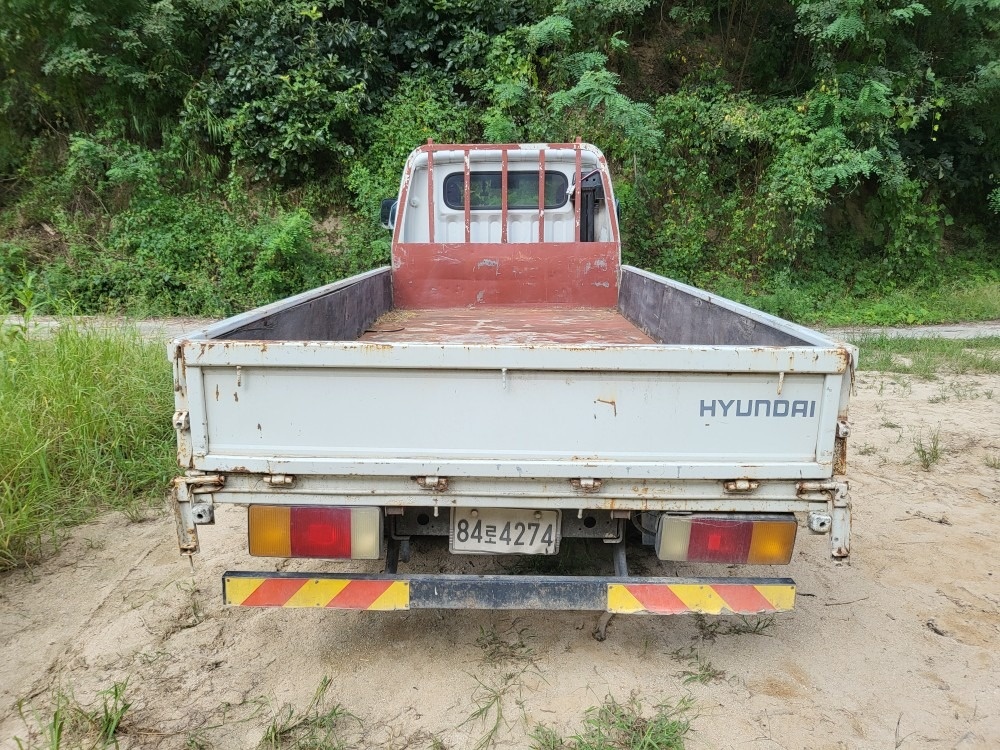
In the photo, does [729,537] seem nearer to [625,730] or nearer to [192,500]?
[625,730]

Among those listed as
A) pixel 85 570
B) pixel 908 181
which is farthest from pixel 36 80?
pixel 908 181

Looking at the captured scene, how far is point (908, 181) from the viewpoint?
10383 mm

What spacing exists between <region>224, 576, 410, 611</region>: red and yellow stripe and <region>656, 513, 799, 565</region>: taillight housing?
845 mm

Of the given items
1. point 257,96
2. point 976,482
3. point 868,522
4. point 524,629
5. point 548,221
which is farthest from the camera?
point 257,96

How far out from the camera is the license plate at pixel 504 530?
2.15m

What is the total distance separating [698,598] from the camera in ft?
6.98

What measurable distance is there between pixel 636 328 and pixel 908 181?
8.55m

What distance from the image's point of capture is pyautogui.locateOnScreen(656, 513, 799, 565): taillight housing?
2.05 meters

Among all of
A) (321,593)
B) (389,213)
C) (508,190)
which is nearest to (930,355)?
(508,190)

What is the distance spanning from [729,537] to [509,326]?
2.46 m

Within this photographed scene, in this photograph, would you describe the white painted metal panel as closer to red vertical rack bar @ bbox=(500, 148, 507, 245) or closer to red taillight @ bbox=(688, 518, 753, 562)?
red taillight @ bbox=(688, 518, 753, 562)

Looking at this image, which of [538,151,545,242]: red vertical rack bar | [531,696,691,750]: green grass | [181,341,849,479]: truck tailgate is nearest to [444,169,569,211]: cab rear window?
[538,151,545,242]: red vertical rack bar

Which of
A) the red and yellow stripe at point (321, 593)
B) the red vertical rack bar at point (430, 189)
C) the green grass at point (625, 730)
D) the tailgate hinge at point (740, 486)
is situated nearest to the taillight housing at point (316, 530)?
the red and yellow stripe at point (321, 593)

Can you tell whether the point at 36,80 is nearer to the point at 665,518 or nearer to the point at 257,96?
the point at 257,96
